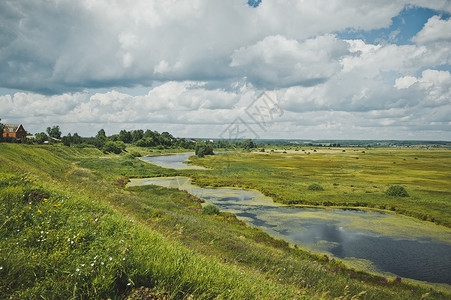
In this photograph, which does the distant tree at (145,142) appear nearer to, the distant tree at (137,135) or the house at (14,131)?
the distant tree at (137,135)

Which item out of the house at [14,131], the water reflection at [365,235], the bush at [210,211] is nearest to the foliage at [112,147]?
the house at [14,131]

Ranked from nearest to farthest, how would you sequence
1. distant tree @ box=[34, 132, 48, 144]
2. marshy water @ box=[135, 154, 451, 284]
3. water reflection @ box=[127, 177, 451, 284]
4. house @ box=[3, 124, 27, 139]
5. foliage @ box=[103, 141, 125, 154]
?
marshy water @ box=[135, 154, 451, 284] < water reflection @ box=[127, 177, 451, 284] < house @ box=[3, 124, 27, 139] < distant tree @ box=[34, 132, 48, 144] < foliage @ box=[103, 141, 125, 154]

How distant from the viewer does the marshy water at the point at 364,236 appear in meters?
16.0

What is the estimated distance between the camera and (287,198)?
1366 inches

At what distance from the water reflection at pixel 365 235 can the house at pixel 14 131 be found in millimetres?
78348

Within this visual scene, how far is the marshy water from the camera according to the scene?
1598 centimetres

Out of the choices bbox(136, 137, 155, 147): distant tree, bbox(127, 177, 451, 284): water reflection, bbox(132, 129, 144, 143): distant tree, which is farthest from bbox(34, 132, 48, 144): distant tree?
bbox(132, 129, 144, 143): distant tree

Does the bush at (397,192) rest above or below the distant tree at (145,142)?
below

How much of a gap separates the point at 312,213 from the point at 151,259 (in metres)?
28.5

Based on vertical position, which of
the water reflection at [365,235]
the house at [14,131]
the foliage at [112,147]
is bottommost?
the water reflection at [365,235]

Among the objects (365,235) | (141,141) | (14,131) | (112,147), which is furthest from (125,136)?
(365,235)

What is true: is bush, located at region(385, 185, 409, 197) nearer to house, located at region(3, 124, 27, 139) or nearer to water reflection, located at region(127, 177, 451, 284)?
water reflection, located at region(127, 177, 451, 284)

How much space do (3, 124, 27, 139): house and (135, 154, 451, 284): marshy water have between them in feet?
259

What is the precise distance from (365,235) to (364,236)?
38 centimetres
